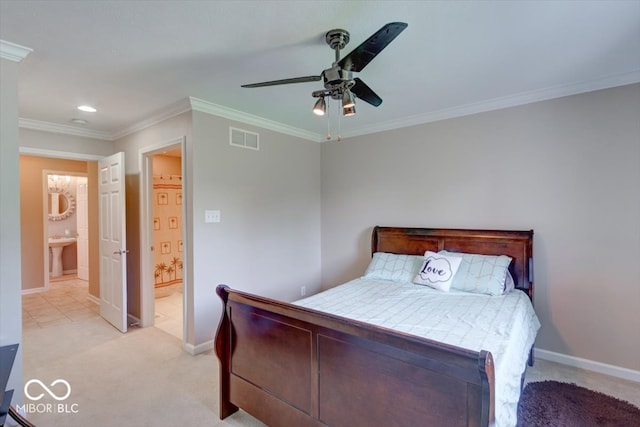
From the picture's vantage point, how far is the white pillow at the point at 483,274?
8.95ft

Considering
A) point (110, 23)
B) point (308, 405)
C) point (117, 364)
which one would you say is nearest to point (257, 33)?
point (110, 23)

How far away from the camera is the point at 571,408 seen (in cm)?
219

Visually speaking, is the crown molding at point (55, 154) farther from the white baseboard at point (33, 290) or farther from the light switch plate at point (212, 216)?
the white baseboard at point (33, 290)

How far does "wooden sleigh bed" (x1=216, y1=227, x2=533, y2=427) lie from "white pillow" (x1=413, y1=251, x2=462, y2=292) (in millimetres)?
1589

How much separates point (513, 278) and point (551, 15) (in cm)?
216

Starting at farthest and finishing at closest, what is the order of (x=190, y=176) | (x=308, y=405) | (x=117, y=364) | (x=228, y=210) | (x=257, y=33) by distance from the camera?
(x=228, y=210), (x=190, y=176), (x=117, y=364), (x=257, y=33), (x=308, y=405)

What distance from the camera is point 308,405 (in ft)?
5.69

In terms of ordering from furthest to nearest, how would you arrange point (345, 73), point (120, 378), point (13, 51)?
point (120, 378), point (13, 51), point (345, 73)

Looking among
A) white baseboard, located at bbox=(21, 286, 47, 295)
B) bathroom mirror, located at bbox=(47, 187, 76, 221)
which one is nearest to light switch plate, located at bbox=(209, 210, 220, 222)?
white baseboard, located at bbox=(21, 286, 47, 295)

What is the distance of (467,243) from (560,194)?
0.90m

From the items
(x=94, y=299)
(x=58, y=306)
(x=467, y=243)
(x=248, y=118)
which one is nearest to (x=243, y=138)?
(x=248, y=118)

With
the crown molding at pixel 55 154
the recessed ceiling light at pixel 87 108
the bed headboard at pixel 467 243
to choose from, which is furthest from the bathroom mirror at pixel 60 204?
the bed headboard at pixel 467 243

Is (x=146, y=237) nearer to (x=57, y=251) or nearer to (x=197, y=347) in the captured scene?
(x=197, y=347)

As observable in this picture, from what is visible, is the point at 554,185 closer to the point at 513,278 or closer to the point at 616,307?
the point at 513,278
